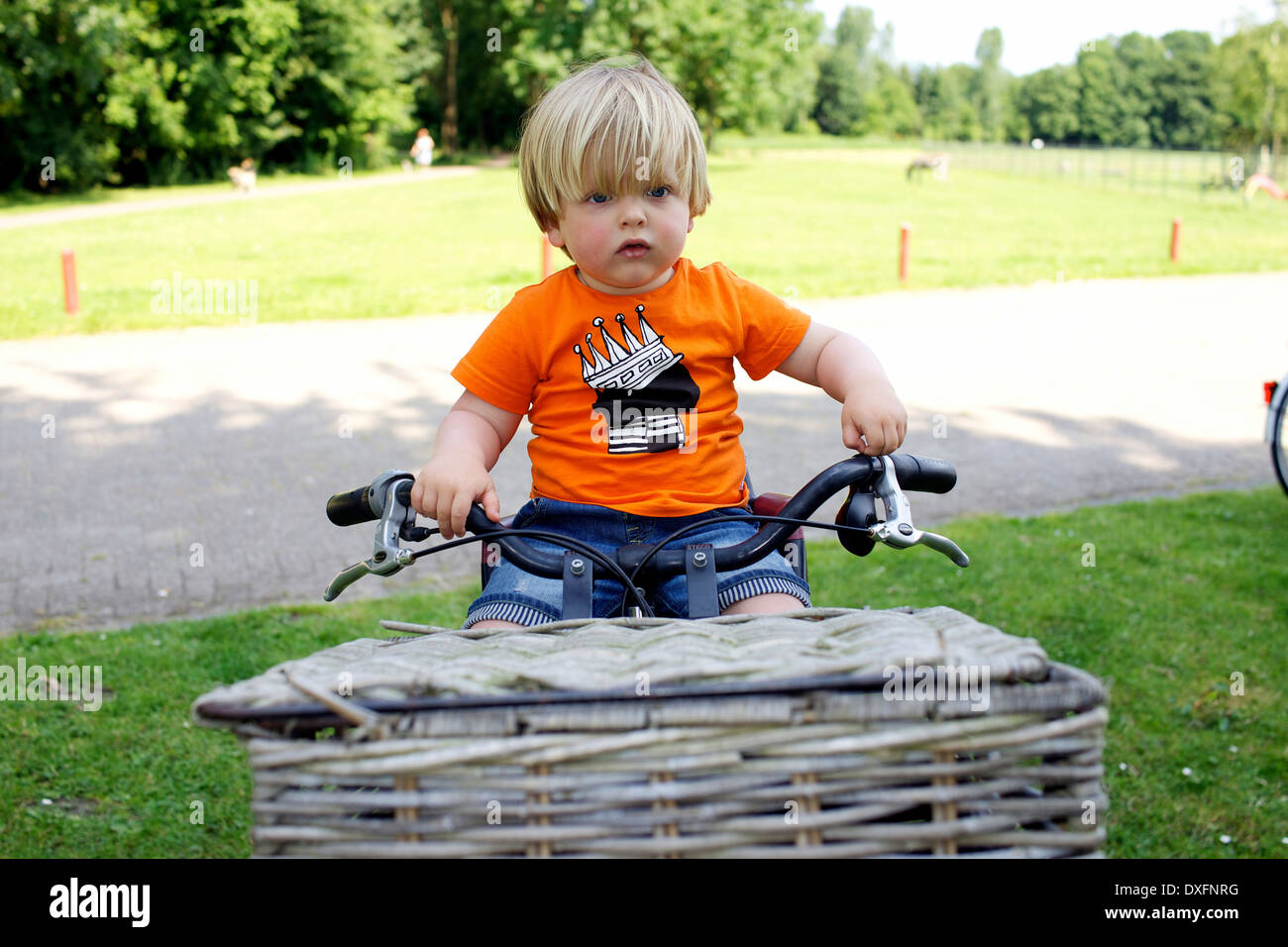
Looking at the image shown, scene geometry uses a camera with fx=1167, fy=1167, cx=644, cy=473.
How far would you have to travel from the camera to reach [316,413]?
7.11 m

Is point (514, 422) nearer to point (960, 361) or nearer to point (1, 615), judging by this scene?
point (1, 615)

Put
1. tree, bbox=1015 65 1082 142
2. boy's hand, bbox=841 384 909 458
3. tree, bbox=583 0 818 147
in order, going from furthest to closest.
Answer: tree, bbox=1015 65 1082 142 → tree, bbox=583 0 818 147 → boy's hand, bbox=841 384 909 458

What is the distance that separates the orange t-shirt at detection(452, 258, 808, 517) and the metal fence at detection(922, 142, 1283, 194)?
125ft

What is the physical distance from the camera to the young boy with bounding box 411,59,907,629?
1.93 metres

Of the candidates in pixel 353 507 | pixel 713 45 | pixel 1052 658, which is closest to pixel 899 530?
pixel 353 507

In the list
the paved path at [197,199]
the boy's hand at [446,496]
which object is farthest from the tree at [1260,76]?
the boy's hand at [446,496]

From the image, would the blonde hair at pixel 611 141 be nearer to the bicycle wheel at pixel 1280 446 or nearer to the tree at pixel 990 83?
the bicycle wheel at pixel 1280 446

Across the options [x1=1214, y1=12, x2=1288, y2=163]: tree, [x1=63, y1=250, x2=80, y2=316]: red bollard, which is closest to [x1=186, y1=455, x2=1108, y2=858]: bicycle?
[x1=63, y1=250, x2=80, y2=316]: red bollard

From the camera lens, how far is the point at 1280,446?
5.27 meters

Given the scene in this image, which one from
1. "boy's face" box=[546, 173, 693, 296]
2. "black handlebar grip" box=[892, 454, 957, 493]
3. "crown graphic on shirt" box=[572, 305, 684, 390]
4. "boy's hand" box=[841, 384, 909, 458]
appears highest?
"boy's face" box=[546, 173, 693, 296]

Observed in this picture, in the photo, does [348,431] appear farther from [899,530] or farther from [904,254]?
[904,254]

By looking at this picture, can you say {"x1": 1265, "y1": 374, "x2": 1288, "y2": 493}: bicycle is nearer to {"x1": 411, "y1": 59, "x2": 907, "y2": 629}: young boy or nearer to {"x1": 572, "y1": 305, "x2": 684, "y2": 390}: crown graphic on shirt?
{"x1": 411, "y1": 59, "x2": 907, "y2": 629}: young boy

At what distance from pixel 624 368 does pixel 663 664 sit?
0.97 meters

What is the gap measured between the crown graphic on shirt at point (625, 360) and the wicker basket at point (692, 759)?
99 cm
